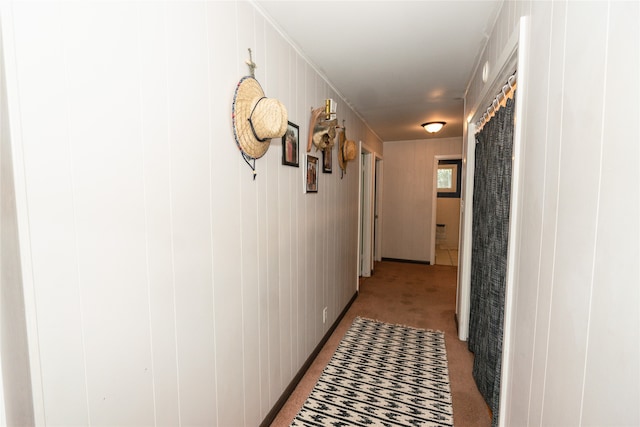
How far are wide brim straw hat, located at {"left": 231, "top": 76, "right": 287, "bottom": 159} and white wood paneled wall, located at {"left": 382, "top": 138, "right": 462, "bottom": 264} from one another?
465 centimetres

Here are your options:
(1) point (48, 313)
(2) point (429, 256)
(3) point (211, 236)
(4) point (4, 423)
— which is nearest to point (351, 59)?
(3) point (211, 236)

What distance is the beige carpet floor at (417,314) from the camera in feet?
6.00

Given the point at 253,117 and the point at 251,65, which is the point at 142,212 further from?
the point at 251,65

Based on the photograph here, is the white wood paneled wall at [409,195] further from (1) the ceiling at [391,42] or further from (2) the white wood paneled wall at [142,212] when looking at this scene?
(2) the white wood paneled wall at [142,212]

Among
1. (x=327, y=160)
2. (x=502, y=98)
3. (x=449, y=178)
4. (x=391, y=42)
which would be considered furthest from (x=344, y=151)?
(x=449, y=178)

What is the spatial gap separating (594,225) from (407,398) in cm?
176

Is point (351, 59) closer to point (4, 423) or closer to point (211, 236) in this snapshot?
point (211, 236)

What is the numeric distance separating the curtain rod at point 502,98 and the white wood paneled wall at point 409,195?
3.42 metres

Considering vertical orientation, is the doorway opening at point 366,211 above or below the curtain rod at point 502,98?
below

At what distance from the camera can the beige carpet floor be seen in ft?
6.00

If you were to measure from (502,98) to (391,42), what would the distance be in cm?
79

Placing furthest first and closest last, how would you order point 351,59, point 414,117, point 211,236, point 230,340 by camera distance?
point 414,117 < point 351,59 < point 230,340 < point 211,236

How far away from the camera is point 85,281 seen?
762 mm

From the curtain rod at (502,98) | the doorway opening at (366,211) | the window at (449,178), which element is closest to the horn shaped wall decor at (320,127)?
the curtain rod at (502,98)
